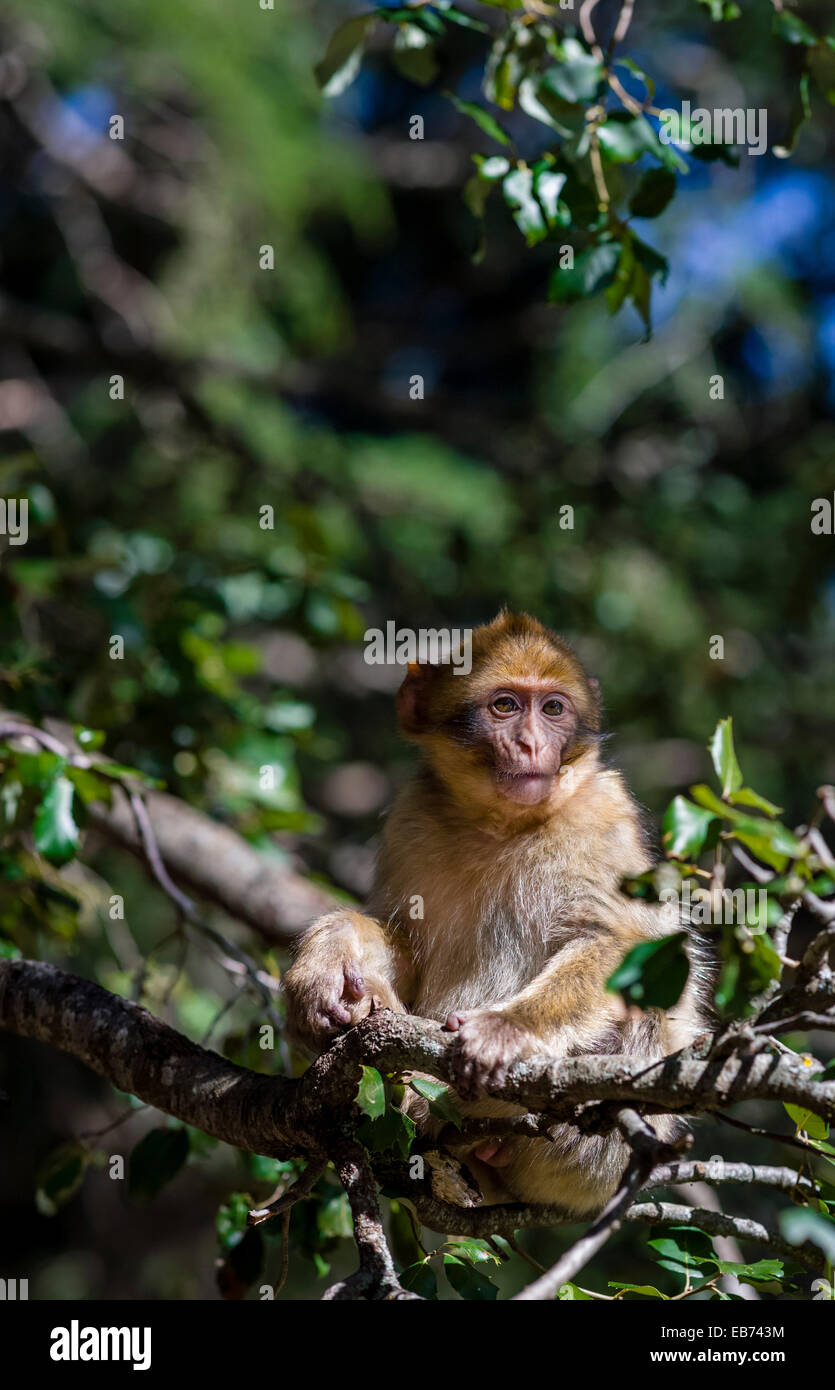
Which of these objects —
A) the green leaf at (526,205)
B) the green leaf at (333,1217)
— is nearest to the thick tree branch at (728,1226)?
the green leaf at (333,1217)

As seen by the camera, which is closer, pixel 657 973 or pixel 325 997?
pixel 657 973

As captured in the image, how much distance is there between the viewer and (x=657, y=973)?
93.1 inches

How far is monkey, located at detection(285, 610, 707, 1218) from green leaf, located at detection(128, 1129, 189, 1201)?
60cm

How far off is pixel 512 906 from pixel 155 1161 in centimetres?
137

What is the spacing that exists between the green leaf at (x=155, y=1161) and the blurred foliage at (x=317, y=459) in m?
1.59

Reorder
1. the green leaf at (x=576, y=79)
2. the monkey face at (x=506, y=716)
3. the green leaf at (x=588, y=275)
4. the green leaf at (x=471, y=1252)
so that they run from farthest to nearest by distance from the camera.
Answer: the monkey face at (x=506, y=716) → the green leaf at (x=588, y=275) → the green leaf at (x=576, y=79) → the green leaf at (x=471, y=1252)

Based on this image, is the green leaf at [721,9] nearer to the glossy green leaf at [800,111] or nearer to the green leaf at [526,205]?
the glossy green leaf at [800,111]

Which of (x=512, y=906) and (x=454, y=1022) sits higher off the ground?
(x=512, y=906)

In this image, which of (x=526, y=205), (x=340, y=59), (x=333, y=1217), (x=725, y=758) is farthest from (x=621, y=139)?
(x=333, y=1217)

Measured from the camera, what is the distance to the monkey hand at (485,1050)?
3002mm

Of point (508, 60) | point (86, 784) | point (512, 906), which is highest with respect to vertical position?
point (508, 60)

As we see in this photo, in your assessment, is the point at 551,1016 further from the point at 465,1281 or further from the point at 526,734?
the point at 526,734

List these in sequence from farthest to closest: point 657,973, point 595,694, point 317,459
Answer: point 317,459
point 595,694
point 657,973

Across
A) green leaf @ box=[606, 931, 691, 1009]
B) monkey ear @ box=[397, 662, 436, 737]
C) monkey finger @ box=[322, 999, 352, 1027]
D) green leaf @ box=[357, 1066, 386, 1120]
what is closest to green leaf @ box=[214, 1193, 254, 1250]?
monkey finger @ box=[322, 999, 352, 1027]
